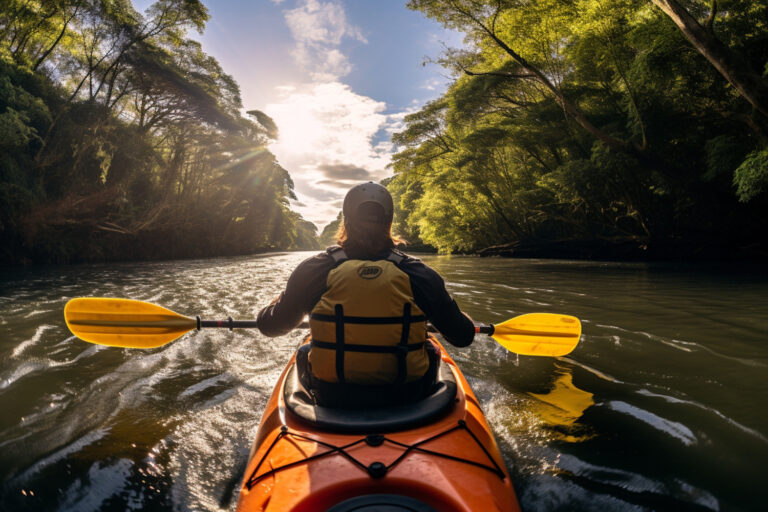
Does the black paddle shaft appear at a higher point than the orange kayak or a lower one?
higher

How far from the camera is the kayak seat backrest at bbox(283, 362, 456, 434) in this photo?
1652 mm

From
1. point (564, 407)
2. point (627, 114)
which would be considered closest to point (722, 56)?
point (627, 114)

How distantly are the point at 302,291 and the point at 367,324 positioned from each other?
0.38 m

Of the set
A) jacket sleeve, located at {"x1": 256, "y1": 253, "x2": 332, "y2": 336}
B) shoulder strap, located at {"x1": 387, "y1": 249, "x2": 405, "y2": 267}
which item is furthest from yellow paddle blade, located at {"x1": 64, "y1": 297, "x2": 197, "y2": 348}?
shoulder strap, located at {"x1": 387, "y1": 249, "x2": 405, "y2": 267}

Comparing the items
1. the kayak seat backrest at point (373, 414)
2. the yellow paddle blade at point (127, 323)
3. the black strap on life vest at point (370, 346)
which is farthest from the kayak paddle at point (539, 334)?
the yellow paddle blade at point (127, 323)

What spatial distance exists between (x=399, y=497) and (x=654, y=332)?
4.48 meters

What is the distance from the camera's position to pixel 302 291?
1898 mm

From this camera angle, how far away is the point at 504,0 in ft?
38.7

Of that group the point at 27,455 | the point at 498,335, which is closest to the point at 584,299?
the point at 498,335

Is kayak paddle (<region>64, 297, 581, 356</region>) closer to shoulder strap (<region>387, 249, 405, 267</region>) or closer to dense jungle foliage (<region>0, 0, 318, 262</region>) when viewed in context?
shoulder strap (<region>387, 249, 405, 267</region>)

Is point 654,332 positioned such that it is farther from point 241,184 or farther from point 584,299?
point 241,184

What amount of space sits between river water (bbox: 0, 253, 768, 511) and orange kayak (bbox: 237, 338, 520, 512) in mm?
525

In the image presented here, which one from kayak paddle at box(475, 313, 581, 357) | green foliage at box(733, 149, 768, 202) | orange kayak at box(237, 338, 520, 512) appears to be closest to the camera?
orange kayak at box(237, 338, 520, 512)

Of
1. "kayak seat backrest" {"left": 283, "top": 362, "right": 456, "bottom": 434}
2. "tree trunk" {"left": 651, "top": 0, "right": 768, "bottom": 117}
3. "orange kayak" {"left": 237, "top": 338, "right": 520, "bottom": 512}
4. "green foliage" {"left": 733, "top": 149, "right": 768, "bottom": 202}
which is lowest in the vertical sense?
"orange kayak" {"left": 237, "top": 338, "right": 520, "bottom": 512}
